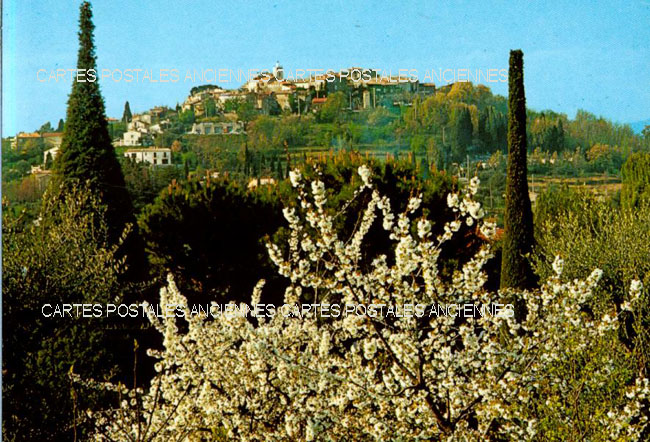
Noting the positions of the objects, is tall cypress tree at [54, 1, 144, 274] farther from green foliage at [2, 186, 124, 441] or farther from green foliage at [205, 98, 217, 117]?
green foliage at [2, 186, 124, 441]

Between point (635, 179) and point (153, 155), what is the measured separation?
17.9 ft

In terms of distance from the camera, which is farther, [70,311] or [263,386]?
→ [70,311]

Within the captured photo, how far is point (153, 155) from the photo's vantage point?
26.9ft

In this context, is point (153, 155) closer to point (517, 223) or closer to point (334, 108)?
point (334, 108)

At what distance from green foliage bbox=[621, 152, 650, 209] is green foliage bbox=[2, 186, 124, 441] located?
5957 millimetres

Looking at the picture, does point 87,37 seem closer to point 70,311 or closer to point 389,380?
point 70,311

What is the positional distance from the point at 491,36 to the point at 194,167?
11.5 feet

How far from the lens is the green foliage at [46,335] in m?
4.21

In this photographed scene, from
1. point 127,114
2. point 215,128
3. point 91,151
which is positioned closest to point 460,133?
point 215,128

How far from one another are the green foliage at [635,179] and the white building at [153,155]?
201 inches

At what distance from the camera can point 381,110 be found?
8.13 m

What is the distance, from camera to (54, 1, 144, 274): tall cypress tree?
6754mm

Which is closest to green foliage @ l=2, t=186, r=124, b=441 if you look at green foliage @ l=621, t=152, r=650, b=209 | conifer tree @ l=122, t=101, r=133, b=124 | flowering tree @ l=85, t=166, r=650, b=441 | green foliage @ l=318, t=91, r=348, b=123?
flowering tree @ l=85, t=166, r=650, b=441

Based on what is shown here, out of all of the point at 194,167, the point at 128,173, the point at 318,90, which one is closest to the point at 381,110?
the point at 318,90
